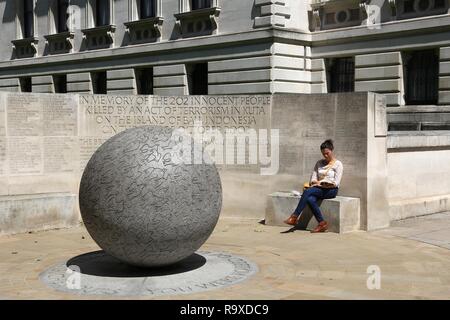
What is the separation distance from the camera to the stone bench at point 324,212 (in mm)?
10289

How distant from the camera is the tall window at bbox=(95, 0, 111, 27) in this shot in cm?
2742

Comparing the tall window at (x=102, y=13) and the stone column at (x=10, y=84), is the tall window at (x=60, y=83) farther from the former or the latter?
the tall window at (x=102, y=13)

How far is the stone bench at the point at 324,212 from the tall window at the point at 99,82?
1844 cm

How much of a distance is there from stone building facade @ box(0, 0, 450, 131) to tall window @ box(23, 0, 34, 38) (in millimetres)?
1792

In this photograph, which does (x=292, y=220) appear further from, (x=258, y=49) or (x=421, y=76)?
(x=258, y=49)

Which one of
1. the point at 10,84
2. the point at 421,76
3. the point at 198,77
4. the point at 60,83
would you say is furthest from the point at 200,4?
the point at 10,84

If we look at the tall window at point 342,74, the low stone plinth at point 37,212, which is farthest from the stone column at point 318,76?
the low stone plinth at point 37,212

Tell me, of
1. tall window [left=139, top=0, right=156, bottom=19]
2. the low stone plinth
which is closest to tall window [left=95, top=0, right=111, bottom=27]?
tall window [left=139, top=0, right=156, bottom=19]

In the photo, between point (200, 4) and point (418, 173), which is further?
point (200, 4)

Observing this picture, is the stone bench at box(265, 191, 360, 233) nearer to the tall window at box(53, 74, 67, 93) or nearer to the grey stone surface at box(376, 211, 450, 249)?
the grey stone surface at box(376, 211, 450, 249)

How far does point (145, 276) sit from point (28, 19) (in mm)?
27702

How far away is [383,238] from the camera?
9.84m

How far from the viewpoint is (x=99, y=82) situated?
92.9 ft
